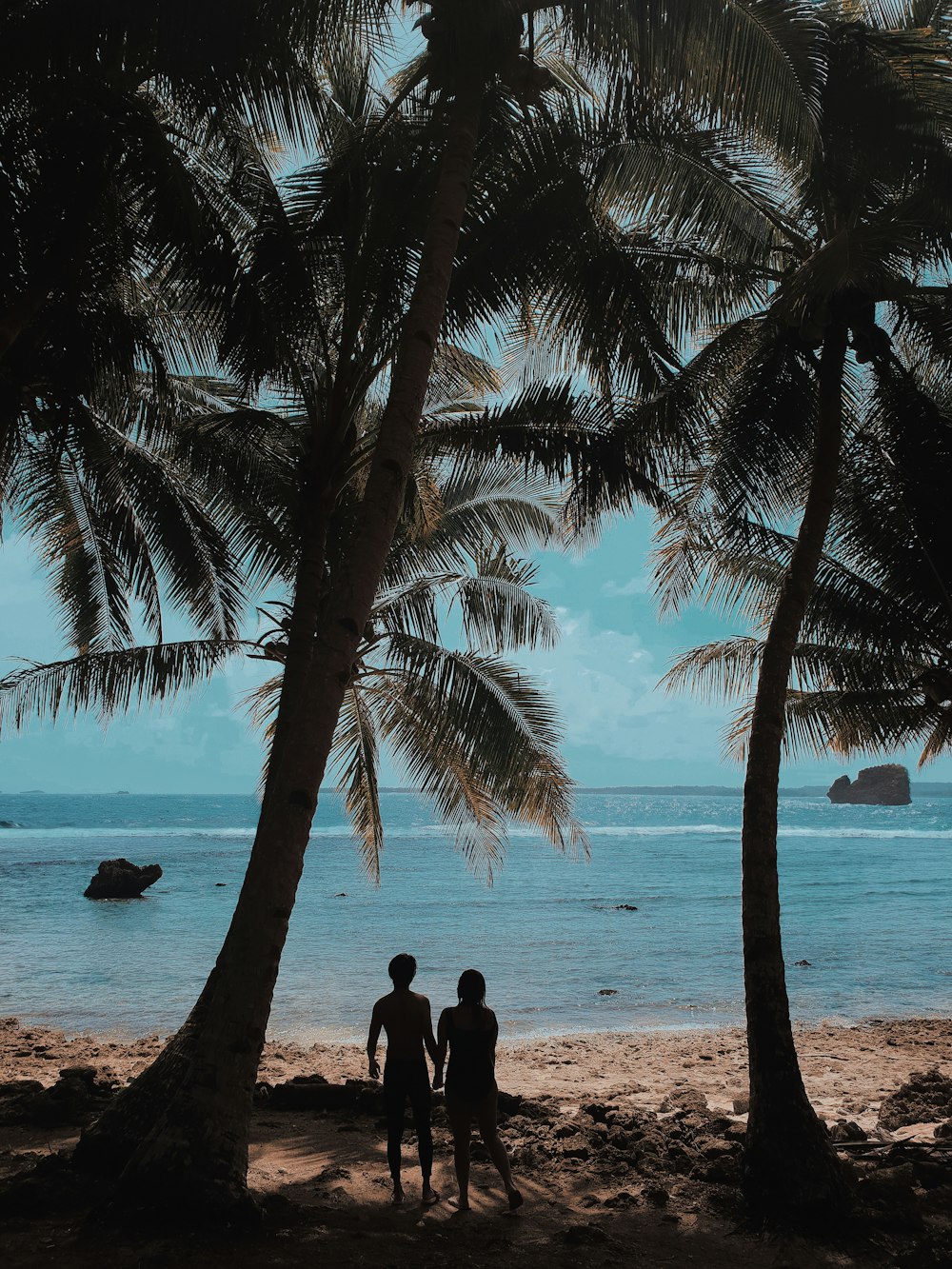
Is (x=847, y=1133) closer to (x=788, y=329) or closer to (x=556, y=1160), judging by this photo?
(x=556, y=1160)

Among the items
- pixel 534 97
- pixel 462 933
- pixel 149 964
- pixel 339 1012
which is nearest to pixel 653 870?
pixel 462 933

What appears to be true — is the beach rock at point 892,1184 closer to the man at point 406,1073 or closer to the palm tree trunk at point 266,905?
the man at point 406,1073

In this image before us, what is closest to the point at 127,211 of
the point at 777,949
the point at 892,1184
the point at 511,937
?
the point at 777,949

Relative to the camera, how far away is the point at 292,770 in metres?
5.56

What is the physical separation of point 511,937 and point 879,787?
126362 mm

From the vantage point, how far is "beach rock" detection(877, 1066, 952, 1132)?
8414 mm

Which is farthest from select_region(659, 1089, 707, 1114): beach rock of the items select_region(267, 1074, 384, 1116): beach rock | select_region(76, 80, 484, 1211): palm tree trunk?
select_region(76, 80, 484, 1211): palm tree trunk

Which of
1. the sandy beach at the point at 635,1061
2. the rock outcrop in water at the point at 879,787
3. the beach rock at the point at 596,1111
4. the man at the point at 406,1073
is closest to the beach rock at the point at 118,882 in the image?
the sandy beach at the point at 635,1061

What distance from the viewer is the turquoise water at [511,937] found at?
17.1 metres

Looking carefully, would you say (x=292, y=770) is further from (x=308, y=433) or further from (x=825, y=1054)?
(x=825, y=1054)

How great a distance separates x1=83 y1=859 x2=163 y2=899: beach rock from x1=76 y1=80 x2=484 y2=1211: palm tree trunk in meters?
29.5

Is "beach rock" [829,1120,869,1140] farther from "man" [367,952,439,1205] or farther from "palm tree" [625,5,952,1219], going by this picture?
"man" [367,952,439,1205]

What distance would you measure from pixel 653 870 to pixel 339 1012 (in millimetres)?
37007

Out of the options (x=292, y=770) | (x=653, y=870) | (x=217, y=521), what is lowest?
(x=653, y=870)
